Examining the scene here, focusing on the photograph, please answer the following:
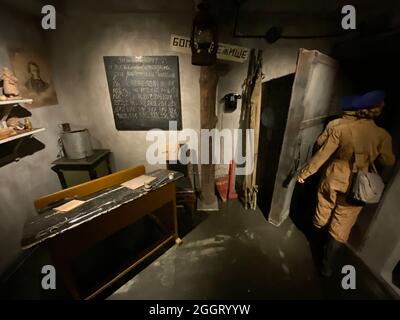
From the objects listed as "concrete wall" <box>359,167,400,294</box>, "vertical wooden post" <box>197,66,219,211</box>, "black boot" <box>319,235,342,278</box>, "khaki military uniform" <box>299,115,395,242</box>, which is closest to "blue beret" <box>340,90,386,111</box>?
"khaki military uniform" <box>299,115,395,242</box>

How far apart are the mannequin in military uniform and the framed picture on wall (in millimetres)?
3213

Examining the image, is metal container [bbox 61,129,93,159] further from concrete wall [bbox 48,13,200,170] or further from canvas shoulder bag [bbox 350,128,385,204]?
canvas shoulder bag [bbox 350,128,385,204]

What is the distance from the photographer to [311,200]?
2871 millimetres

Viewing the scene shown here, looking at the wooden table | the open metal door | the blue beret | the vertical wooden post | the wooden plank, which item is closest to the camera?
the wooden table

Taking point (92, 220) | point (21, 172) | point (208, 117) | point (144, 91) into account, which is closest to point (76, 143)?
point (21, 172)

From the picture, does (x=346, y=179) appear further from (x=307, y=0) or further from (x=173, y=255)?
(x=307, y=0)

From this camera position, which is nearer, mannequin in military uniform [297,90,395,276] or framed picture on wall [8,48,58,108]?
mannequin in military uniform [297,90,395,276]

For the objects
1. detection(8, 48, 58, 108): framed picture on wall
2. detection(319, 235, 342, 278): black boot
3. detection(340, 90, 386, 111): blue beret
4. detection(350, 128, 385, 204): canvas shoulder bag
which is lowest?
detection(319, 235, 342, 278): black boot

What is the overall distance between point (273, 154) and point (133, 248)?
237cm

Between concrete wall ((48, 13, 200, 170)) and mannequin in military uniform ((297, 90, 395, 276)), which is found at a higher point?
concrete wall ((48, 13, 200, 170))

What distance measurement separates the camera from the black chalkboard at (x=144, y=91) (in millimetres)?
2566

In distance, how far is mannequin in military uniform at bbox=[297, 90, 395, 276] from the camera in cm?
155

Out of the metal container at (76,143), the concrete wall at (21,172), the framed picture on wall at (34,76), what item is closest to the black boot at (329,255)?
the metal container at (76,143)

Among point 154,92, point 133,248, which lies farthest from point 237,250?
point 154,92
